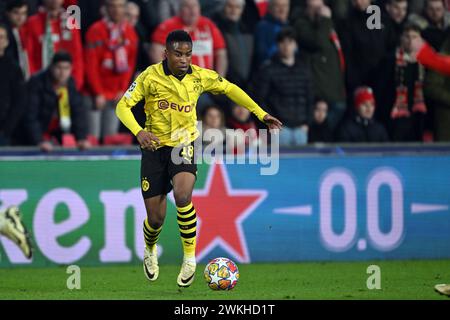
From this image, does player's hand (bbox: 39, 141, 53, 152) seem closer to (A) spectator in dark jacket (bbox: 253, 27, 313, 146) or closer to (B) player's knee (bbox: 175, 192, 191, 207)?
(A) spectator in dark jacket (bbox: 253, 27, 313, 146)

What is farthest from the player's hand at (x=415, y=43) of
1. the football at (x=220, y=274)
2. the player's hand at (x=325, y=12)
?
the football at (x=220, y=274)

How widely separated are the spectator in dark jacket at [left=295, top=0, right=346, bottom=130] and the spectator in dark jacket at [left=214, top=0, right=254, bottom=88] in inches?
30.6

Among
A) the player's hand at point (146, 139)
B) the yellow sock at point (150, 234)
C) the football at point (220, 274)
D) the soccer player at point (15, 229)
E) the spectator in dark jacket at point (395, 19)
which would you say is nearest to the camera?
the player's hand at point (146, 139)

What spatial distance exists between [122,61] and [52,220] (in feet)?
7.98

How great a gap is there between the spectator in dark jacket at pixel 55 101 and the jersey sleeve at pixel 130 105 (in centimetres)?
350

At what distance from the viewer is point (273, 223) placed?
14.8 metres

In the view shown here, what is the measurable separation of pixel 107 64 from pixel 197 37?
1299 millimetres

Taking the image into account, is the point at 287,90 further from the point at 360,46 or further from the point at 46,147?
the point at 46,147

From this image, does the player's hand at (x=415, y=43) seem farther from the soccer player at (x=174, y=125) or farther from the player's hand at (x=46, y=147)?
the player's hand at (x=46, y=147)

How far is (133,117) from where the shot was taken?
11.2 m

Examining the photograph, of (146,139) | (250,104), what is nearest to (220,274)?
(146,139)

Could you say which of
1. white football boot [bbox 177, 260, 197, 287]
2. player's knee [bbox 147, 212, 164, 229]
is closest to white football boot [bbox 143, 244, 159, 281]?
player's knee [bbox 147, 212, 164, 229]

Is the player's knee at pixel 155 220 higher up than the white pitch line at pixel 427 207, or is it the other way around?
the player's knee at pixel 155 220

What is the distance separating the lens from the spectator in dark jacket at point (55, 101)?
14.8 metres
